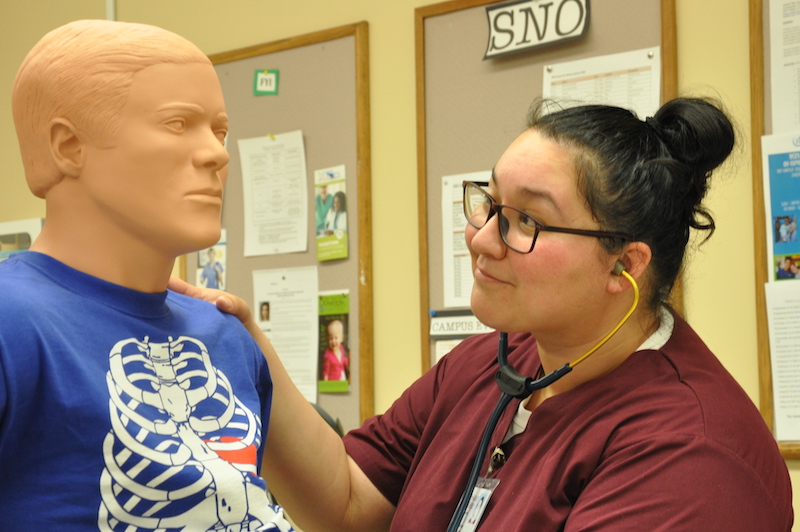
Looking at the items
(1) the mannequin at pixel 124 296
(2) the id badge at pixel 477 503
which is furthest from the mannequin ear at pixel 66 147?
(2) the id badge at pixel 477 503

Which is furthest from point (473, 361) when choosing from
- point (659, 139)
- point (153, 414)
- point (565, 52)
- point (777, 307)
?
point (565, 52)

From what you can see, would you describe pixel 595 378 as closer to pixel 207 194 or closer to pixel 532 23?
pixel 207 194

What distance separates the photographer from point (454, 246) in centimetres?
234

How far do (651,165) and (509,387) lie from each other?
1.31ft

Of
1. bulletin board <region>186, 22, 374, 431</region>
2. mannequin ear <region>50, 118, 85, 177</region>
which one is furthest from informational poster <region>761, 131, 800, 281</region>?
mannequin ear <region>50, 118, 85, 177</region>

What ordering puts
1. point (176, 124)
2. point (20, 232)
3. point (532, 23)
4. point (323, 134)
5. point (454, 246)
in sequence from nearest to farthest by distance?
point (176, 124) → point (532, 23) → point (454, 246) → point (323, 134) → point (20, 232)

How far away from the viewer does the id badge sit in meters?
1.21

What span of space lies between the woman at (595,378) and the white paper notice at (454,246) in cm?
92

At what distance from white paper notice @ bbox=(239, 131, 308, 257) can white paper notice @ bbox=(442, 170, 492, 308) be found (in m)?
0.50

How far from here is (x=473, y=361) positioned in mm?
1487

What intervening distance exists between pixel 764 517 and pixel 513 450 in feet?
1.20

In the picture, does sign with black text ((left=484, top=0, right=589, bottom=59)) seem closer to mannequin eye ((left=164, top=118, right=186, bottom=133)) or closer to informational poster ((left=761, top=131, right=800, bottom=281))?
informational poster ((left=761, top=131, right=800, bottom=281))

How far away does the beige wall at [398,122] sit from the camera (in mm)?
1969

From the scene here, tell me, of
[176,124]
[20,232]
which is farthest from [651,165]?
[20,232]
